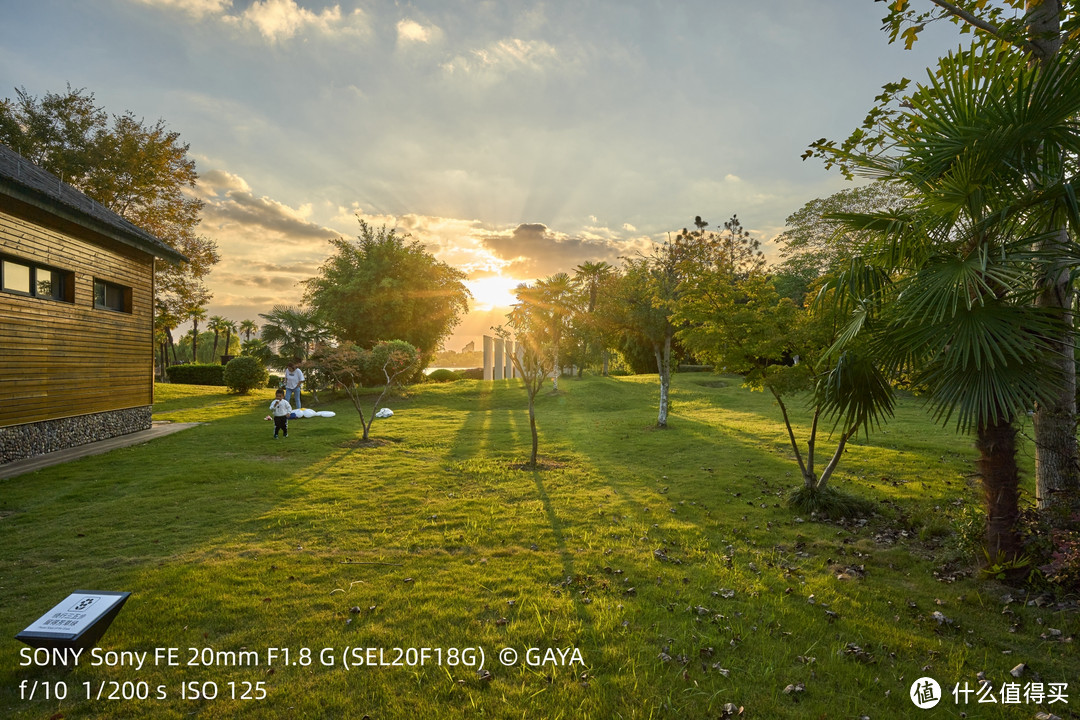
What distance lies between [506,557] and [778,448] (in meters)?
9.23

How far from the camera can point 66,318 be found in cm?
1116

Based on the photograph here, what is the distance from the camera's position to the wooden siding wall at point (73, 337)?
9.72m

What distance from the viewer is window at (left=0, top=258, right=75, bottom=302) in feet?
32.0

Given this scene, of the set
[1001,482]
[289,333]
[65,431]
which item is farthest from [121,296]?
[1001,482]

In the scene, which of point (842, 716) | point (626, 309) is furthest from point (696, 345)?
point (626, 309)

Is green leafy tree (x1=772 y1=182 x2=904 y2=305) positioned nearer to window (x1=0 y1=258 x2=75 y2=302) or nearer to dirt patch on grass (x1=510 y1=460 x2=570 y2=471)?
dirt patch on grass (x1=510 y1=460 x2=570 y2=471)

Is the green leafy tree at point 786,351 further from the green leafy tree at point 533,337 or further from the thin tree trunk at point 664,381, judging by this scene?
the thin tree trunk at point 664,381

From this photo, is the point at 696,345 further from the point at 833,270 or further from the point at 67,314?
the point at 67,314

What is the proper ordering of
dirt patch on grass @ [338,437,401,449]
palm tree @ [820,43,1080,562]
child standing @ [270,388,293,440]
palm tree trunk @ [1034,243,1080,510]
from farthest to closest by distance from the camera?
child standing @ [270,388,293,440] < dirt patch on grass @ [338,437,401,449] < palm tree trunk @ [1034,243,1080,510] < palm tree @ [820,43,1080,562]

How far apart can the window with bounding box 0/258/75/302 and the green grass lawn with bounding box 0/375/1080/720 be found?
12.7 ft

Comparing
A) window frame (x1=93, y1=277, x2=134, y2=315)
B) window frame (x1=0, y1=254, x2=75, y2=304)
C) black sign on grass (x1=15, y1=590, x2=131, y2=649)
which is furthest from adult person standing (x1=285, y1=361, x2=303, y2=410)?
black sign on grass (x1=15, y1=590, x2=131, y2=649)

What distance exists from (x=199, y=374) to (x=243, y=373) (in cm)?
1180

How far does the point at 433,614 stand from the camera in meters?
4.46

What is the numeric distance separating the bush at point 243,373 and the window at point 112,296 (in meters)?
11.9
